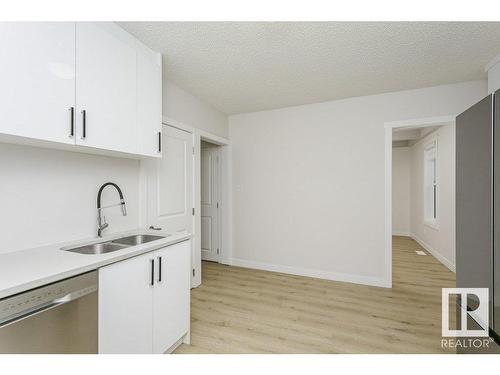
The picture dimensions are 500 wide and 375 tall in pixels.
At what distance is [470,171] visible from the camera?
1.46 meters

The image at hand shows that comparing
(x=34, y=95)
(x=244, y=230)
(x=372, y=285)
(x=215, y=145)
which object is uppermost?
(x=215, y=145)

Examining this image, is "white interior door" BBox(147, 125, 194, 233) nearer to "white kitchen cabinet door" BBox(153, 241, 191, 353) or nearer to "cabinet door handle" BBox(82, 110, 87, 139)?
"white kitchen cabinet door" BBox(153, 241, 191, 353)

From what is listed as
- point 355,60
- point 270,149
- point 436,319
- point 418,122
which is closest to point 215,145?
point 270,149

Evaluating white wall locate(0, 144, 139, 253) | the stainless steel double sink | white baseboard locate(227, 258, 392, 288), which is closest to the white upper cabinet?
white wall locate(0, 144, 139, 253)

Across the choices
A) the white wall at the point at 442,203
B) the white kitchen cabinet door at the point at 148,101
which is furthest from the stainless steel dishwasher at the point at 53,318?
the white wall at the point at 442,203

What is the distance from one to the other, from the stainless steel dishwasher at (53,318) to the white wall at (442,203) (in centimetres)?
466

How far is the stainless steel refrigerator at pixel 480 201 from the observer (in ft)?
4.04

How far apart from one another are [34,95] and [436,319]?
3.61 m

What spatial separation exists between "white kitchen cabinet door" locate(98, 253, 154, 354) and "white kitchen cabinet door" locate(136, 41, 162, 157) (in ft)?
3.08

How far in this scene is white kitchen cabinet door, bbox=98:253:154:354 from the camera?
Answer: 1315mm

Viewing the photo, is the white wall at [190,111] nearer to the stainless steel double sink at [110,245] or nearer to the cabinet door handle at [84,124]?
the cabinet door handle at [84,124]

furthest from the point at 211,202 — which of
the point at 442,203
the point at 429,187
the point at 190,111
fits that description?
the point at 429,187

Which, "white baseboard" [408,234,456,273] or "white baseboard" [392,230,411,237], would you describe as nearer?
"white baseboard" [408,234,456,273]
